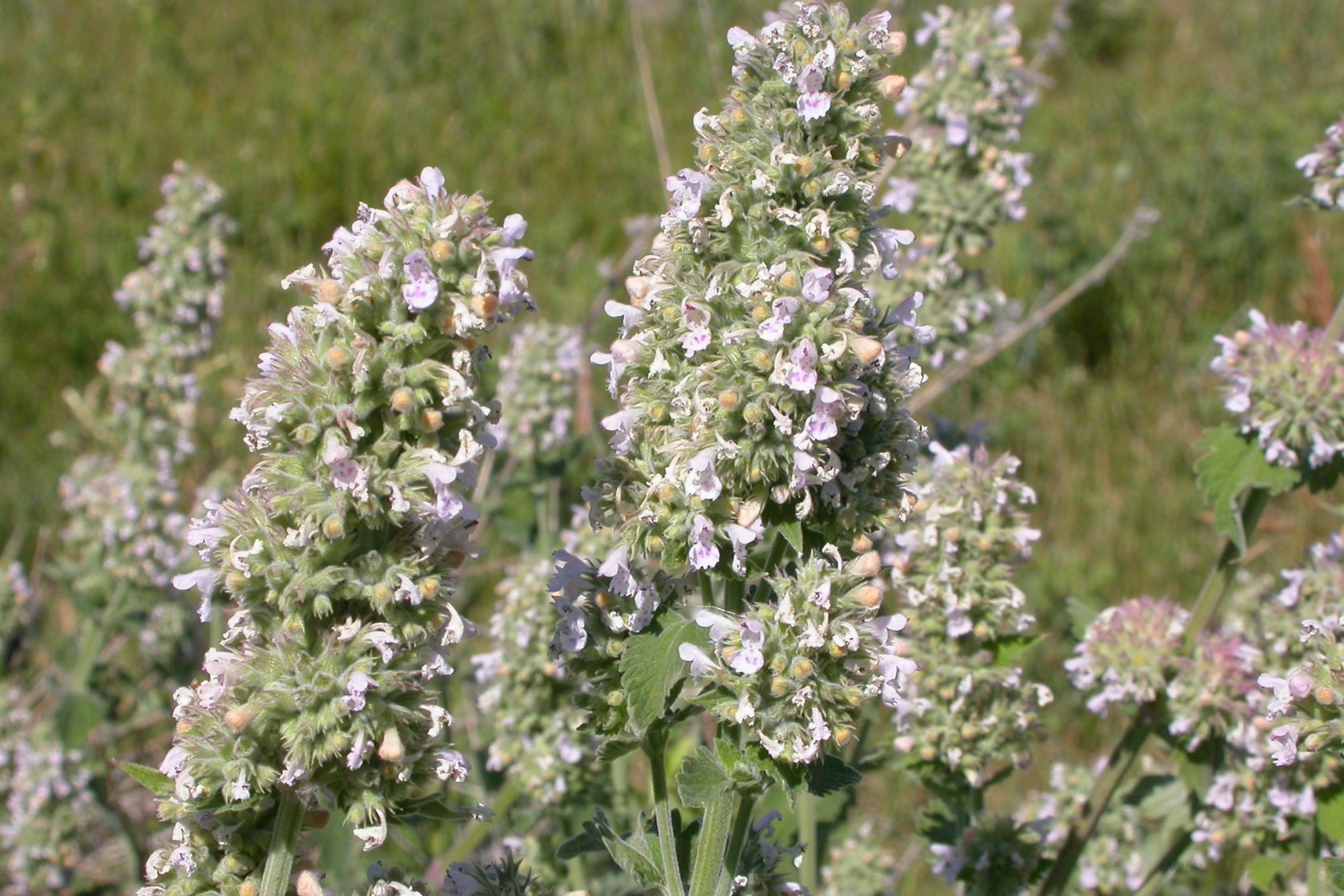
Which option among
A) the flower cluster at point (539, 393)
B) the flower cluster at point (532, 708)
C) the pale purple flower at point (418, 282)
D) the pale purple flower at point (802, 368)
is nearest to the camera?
the pale purple flower at point (418, 282)

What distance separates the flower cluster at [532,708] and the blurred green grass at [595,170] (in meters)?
2.66

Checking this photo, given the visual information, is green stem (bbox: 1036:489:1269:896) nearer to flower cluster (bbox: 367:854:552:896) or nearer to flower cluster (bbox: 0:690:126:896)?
flower cluster (bbox: 367:854:552:896)

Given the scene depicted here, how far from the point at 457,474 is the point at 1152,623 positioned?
240 cm

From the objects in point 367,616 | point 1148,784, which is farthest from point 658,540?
point 1148,784

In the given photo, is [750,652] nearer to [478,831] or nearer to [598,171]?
[478,831]

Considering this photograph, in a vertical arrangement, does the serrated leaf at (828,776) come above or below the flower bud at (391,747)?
below

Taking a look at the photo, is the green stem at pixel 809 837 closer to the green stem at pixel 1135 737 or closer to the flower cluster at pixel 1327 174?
the green stem at pixel 1135 737

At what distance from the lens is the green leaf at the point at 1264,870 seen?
3301mm

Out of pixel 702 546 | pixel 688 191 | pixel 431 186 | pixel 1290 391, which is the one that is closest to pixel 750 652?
pixel 702 546

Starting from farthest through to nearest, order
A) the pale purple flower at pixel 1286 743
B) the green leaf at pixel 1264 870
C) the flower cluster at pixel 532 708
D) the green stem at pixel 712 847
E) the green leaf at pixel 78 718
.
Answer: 1. the green leaf at pixel 78 718
2. the flower cluster at pixel 532 708
3. the green leaf at pixel 1264 870
4. the pale purple flower at pixel 1286 743
5. the green stem at pixel 712 847

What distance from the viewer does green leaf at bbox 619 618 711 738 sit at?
2262 mm

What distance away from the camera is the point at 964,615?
338 centimetres

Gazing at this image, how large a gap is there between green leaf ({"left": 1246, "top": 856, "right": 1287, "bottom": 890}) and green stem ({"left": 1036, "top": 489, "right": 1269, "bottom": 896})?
1.31ft

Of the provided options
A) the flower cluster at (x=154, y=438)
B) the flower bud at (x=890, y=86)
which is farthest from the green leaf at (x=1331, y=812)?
the flower cluster at (x=154, y=438)
